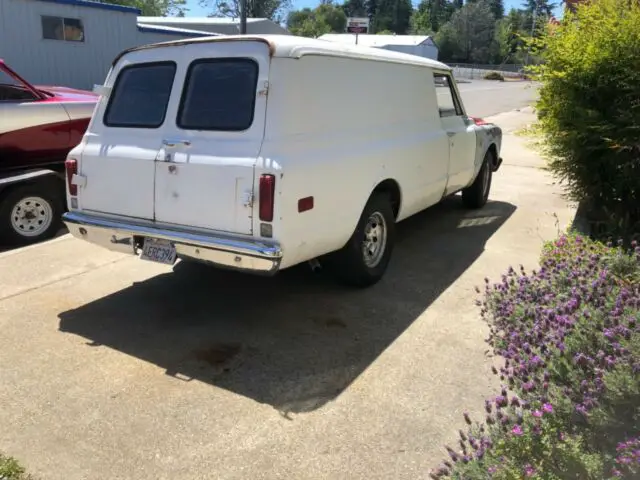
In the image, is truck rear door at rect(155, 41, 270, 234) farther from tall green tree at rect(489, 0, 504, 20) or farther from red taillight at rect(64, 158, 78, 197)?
tall green tree at rect(489, 0, 504, 20)

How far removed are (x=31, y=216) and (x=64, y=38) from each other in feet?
32.7

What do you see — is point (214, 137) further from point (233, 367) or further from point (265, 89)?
point (233, 367)

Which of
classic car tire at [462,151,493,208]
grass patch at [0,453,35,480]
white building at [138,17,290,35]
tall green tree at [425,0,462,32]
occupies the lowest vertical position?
grass patch at [0,453,35,480]

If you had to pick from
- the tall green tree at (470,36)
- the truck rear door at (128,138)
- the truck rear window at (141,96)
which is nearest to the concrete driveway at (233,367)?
the truck rear door at (128,138)

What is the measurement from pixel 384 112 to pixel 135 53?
2.16m

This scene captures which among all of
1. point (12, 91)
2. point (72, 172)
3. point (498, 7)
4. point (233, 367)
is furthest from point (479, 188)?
point (498, 7)

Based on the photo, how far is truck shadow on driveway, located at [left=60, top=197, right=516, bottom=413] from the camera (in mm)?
3801

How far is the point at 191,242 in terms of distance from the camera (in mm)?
4105

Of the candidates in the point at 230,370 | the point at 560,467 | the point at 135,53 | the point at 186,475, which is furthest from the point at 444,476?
the point at 135,53

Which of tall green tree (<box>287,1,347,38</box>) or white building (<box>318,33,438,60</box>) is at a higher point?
tall green tree (<box>287,1,347,38</box>)

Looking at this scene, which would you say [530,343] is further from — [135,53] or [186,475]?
[135,53]

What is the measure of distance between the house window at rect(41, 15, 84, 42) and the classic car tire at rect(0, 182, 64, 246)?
31.3 feet

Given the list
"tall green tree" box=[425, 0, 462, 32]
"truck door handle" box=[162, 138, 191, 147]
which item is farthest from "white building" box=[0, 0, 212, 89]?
"tall green tree" box=[425, 0, 462, 32]

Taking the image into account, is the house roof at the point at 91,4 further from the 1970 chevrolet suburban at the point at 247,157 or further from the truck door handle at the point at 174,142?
the truck door handle at the point at 174,142
